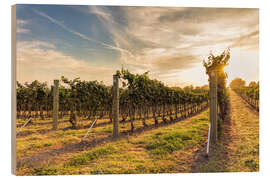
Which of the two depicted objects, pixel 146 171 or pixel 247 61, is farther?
pixel 247 61

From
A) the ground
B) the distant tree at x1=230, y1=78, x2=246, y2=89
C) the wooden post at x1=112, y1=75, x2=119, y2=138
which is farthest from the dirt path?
the wooden post at x1=112, y1=75, x2=119, y2=138

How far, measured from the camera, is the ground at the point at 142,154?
3.10 m

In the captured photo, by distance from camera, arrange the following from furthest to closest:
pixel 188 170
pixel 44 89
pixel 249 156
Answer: pixel 44 89 → pixel 249 156 → pixel 188 170

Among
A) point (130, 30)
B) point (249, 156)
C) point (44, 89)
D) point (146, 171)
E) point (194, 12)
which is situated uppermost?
point (194, 12)

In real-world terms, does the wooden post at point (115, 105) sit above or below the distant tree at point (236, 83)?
below

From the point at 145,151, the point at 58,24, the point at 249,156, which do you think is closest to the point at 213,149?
the point at 249,156

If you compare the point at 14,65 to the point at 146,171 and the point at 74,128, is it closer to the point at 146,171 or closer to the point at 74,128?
the point at 74,128

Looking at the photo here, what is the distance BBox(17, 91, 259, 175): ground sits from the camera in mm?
3102

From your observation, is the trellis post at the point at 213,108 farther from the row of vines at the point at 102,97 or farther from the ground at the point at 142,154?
the row of vines at the point at 102,97

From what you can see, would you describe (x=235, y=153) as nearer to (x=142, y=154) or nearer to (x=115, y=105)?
(x=142, y=154)

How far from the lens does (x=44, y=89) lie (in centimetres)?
687

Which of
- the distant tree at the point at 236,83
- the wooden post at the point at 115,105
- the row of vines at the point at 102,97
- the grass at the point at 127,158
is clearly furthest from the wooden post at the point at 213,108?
the wooden post at the point at 115,105

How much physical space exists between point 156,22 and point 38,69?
2.79 meters

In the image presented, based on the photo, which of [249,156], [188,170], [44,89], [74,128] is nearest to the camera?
[188,170]
